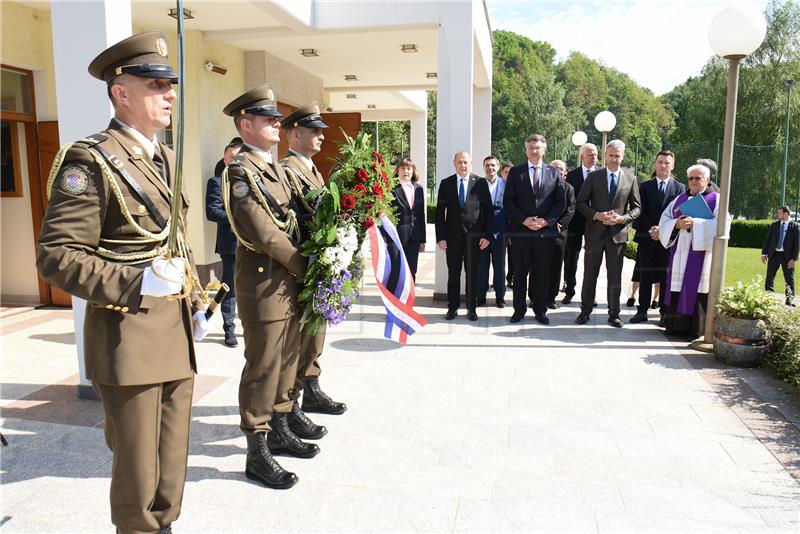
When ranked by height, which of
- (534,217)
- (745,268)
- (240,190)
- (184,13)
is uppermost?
(184,13)

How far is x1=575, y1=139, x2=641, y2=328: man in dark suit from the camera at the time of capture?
7.29 metres

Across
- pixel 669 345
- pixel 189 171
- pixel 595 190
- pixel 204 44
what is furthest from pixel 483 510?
pixel 204 44

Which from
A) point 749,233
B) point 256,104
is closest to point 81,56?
point 256,104

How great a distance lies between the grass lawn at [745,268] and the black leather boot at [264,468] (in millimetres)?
10889

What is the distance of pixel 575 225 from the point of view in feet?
28.6

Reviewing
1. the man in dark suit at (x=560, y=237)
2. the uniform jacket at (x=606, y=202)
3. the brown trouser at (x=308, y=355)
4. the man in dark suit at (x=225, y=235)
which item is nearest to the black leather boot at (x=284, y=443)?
the brown trouser at (x=308, y=355)

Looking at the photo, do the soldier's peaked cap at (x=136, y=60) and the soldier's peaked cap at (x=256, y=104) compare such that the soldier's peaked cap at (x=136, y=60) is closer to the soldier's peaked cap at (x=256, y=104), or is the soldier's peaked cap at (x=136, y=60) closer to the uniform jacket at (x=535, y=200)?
the soldier's peaked cap at (x=256, y=104)

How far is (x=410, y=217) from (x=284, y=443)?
5.28 m

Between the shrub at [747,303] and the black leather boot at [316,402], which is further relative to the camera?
the shrub at [747,303]

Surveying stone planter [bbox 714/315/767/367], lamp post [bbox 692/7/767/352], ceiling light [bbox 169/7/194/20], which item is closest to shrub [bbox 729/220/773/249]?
lamp post [bbox 692/7/767/352]

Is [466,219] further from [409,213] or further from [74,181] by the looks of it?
[74,181]

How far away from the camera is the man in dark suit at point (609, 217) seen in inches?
287

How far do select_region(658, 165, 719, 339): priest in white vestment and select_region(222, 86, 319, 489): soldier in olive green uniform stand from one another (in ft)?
16.3

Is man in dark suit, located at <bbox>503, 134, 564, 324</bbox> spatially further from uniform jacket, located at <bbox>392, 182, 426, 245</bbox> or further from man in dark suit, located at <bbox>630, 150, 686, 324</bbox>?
uniform jacket, located at <bbox>392, 182, 426, 245</bbox>
